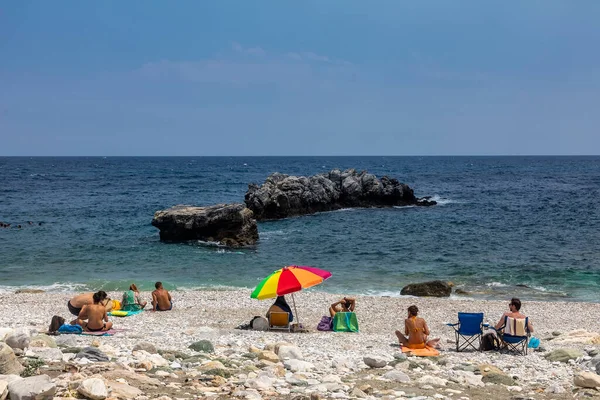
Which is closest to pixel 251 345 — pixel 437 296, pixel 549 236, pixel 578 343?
→ pixel 578 343

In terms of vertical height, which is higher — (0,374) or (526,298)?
(0,374)

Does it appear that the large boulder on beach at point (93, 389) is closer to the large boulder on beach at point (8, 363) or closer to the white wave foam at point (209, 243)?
the large boulder on beach at point (8, 363)

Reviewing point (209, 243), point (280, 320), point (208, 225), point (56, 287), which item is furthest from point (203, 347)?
point (208, 225)

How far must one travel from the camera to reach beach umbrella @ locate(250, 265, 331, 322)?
1620 cm

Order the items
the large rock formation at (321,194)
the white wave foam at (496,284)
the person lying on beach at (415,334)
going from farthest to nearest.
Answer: the large rock formation at (321,194)
the white wave foam at (496,284)
the person lying on beach at (415,334)

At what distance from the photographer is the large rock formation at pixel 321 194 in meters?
51.2

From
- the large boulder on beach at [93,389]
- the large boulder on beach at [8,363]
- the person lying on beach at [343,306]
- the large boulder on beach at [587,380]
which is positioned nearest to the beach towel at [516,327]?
the large boulder on beach at [587,380]

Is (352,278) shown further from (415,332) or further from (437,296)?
(415,332)

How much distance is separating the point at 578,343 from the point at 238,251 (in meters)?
22.9

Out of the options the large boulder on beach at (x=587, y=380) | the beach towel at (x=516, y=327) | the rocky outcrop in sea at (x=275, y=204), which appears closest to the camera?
the large boulder on beach at (x=587, y=380)

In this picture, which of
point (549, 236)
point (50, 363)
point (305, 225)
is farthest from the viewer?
point (305, 225)

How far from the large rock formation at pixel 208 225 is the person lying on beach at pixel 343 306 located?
66.7 ft

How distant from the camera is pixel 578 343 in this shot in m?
15.6

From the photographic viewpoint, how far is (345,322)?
17094mm
